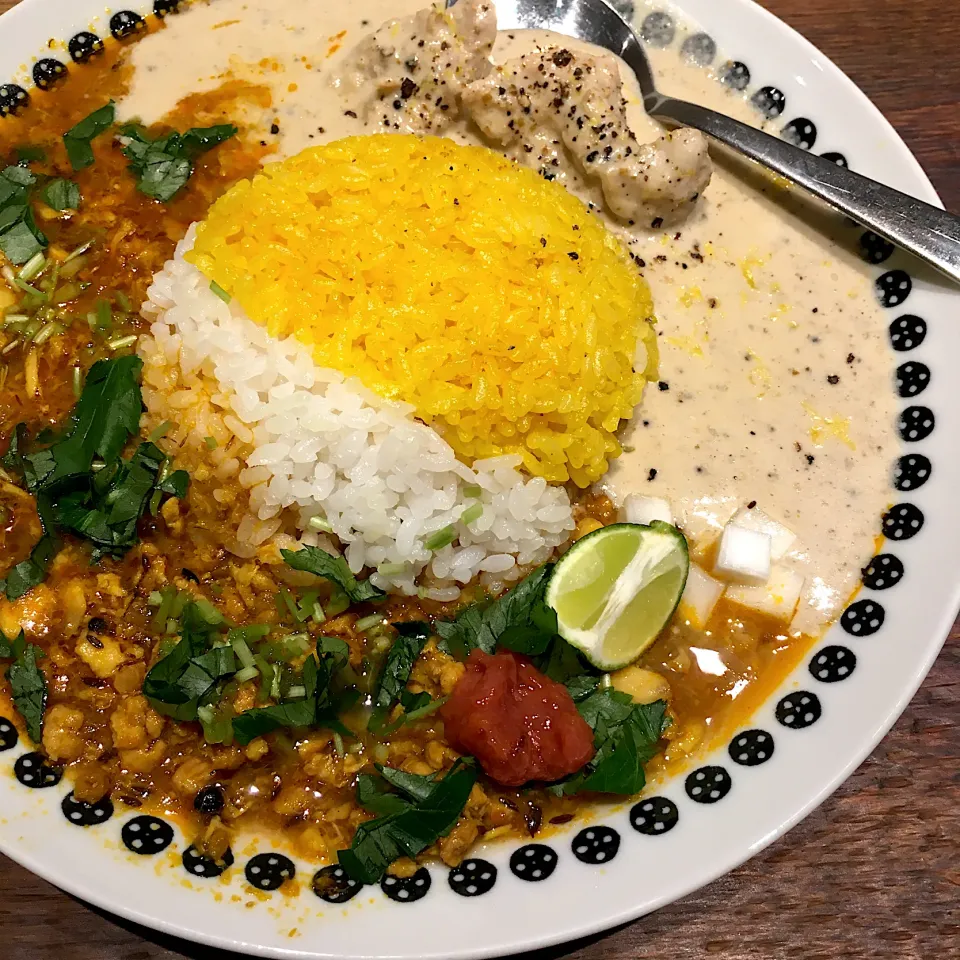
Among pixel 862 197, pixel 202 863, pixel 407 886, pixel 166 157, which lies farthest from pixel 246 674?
pixel 862 197

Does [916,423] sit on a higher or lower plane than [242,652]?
higher

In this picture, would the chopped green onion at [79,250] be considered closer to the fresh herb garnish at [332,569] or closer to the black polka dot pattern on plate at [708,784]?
the fresh herb garnish at [332,569]

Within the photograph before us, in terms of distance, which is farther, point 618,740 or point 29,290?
point 29,290

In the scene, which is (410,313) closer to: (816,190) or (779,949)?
(816,190)

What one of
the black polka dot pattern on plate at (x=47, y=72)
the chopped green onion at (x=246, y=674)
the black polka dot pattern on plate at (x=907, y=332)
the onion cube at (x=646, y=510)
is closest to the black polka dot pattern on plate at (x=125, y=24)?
the black polka dot pattern on plate at (x=47, y=72)

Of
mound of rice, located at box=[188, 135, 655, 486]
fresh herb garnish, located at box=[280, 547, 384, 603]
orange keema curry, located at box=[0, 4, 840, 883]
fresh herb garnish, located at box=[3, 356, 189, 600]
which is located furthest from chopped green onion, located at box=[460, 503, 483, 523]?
fresh herb garnish, located at box=[3, 356, 189, 600]

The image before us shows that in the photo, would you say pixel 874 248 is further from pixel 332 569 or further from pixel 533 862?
pixel 533 862

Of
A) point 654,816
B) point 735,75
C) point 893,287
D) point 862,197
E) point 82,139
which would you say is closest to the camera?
point 654,816
